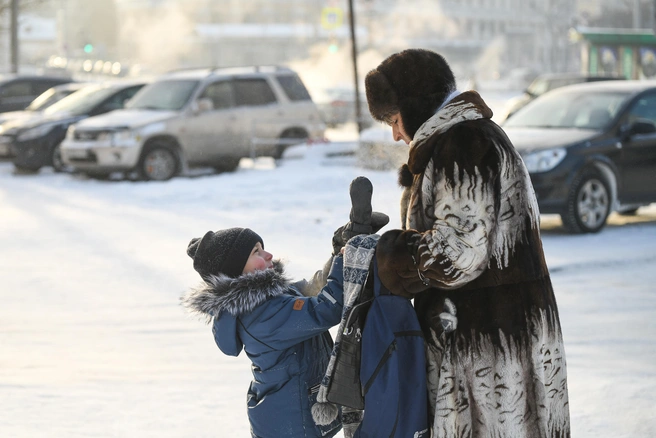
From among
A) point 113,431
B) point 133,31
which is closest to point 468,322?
point 113,431

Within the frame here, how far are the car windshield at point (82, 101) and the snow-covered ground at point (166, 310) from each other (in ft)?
12.7

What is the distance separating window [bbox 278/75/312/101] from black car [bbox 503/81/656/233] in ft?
21.5

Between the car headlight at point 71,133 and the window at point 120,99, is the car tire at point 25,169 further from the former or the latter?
the window at point 120,99

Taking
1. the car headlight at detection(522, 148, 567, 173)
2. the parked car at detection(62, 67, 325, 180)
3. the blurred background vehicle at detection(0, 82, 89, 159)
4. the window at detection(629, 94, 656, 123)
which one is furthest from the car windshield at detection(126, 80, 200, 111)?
the window at detection(629, 94, 656, 123)

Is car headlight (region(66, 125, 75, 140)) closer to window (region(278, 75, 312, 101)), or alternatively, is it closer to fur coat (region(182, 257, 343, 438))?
window (region(278, 75, 312, 101))

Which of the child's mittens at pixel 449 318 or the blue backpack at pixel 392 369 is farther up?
the child's mittens at pixel 449 318

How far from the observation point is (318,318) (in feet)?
9.21

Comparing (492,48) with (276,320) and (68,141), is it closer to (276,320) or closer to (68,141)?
(68,141)

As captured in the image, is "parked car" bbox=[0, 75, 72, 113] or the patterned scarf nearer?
the patterned scarf

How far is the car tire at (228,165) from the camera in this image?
16.3 m

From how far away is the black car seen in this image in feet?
31.9

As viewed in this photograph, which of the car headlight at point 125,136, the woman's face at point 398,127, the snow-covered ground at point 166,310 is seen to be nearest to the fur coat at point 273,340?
the woman's face at point 398,127

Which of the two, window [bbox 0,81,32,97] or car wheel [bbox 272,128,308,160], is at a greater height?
window [bbox 0,81,32,97]

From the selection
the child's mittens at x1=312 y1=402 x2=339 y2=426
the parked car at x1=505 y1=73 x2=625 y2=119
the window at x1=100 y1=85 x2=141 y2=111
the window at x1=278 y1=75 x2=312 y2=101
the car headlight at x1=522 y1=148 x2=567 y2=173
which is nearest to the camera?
the child's mittens at x1=312 y1=402 x2=339 y2=426
